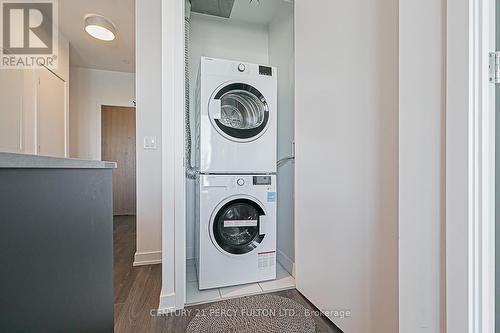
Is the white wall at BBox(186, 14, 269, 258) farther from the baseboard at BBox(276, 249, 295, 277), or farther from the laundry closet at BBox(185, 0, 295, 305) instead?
the baseboard at BBox(276, 249, 295, 277)

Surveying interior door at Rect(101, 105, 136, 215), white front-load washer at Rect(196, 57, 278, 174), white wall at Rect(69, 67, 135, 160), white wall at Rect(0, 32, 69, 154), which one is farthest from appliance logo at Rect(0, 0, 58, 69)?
white front-load washer at Rect(196, 57, 278, 174)

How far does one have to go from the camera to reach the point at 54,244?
53 centimetres

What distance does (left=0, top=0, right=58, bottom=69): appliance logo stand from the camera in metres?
2.63

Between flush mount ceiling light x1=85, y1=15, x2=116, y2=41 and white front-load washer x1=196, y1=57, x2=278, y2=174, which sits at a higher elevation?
flush mount ceiling light x1=85, y1=15, x2=116, y2=41

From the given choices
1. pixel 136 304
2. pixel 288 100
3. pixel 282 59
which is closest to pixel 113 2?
pixel 282 59

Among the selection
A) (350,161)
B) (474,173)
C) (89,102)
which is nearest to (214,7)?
(350,161)

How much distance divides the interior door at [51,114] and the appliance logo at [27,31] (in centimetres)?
20

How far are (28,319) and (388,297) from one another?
1208 mm

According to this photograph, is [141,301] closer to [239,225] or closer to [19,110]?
[239,225]

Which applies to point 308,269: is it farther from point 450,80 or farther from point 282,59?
point 282,59

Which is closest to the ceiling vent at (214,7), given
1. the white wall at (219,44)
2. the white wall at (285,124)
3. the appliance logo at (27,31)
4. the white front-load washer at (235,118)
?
the white wall at (219,44)

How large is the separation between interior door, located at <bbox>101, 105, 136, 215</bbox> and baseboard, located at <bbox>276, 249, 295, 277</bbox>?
3.47 metres

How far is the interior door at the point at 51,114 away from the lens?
120 inches

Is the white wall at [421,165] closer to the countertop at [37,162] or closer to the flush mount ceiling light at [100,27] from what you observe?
the countertop at [37,162]
